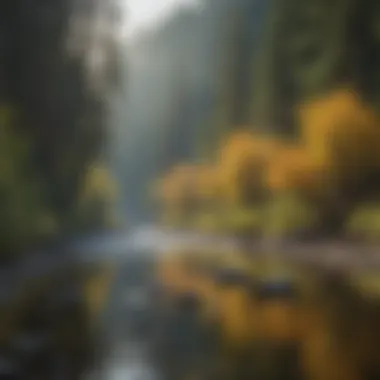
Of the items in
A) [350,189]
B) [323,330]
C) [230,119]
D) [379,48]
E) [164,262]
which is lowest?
[323,330]

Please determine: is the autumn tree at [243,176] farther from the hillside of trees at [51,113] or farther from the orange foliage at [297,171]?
the hillside of trees at [51,113]

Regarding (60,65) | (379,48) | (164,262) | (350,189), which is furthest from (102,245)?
(379,48)

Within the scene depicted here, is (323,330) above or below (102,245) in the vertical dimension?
below

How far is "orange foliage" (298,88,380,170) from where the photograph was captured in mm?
2426

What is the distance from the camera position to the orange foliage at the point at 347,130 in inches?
95.5

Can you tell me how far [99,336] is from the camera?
240cm

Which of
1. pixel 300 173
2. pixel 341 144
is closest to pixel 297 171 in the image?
pixel 300 173

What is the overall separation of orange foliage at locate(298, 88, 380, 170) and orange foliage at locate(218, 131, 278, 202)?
0.12 m

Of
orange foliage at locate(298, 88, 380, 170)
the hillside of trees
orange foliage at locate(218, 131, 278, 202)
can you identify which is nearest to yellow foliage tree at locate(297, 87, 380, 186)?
orange foliage at locate(298, 88, 380, 170)

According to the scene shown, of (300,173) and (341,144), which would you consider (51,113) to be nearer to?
(300,173)

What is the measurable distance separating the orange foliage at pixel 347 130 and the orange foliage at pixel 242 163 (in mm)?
120

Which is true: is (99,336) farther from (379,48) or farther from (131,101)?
(379,48)

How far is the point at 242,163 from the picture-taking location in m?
2.45

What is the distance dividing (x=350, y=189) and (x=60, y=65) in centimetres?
96
